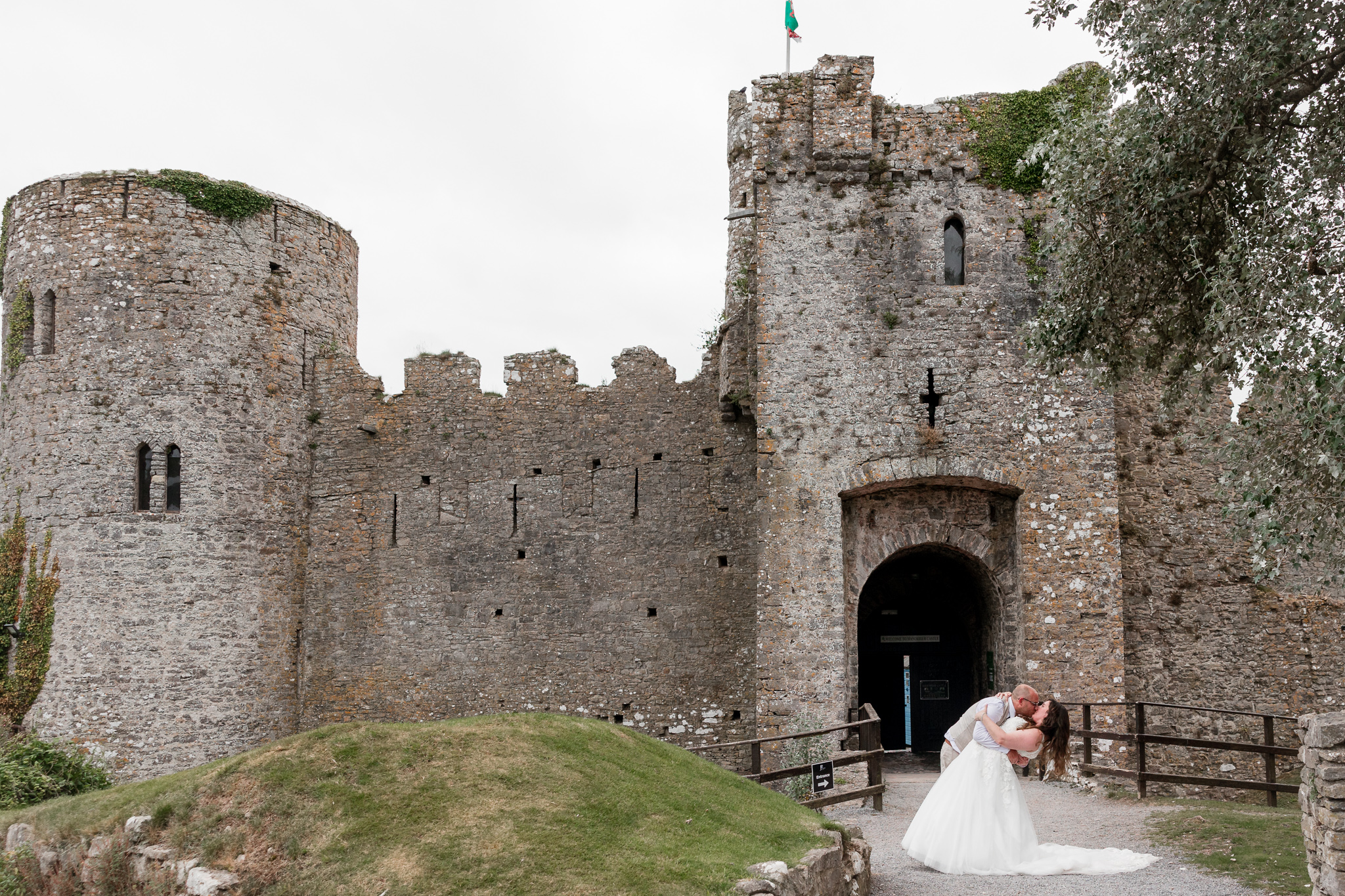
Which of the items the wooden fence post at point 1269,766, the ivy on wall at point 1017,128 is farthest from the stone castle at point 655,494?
the wooden fence post at point 1269,766

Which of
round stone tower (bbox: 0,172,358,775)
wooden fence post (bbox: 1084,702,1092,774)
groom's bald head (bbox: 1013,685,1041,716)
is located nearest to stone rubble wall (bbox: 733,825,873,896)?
groom's bald head (bbox: 1013,685,1041,716)

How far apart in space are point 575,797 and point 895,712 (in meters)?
9.76

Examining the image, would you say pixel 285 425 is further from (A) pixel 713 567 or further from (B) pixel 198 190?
(A) pixel 713 567

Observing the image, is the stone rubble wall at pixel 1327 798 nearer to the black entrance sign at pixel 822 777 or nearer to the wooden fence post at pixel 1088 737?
the black entrance sign at pixel 822 777

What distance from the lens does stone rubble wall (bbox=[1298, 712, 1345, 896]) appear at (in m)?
7.34

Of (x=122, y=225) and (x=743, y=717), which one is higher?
(x=122, y=225)

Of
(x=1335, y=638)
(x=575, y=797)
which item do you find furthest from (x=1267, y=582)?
(x=575, y=797)

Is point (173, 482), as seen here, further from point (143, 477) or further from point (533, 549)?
point (533, 549)

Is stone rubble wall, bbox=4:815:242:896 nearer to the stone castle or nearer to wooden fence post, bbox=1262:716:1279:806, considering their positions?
the stone castle

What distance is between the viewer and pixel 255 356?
57.9 ft

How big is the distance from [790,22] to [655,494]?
732 centimetres

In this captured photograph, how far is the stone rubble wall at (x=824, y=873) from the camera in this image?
7.23 metres

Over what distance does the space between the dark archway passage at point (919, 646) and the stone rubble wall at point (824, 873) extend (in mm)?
7602

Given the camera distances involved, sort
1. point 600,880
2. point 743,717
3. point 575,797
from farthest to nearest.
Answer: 1. point 743,717
2. point 575,797
3. point 600,880
